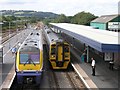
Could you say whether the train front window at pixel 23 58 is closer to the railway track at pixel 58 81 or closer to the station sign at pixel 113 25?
the railway track at pixel 58 81

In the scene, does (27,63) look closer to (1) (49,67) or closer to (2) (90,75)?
(2) (90,75)

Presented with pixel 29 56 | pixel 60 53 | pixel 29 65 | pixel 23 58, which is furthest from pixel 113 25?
pixel 29 65

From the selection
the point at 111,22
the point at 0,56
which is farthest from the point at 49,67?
the point at 111,22

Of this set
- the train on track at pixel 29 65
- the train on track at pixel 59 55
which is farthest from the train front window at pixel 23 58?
the train on track at pixel 59 55

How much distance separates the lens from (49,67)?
24.9 metres

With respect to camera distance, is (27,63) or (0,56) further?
(0,56)

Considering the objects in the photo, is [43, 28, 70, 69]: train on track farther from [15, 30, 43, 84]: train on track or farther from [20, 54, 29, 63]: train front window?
[20, 54, 29, 63]: train front window

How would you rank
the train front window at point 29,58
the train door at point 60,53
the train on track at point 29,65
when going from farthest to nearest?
the train door at point 60,53 → the train front window at point 29,58 → the train on track at point 29,65

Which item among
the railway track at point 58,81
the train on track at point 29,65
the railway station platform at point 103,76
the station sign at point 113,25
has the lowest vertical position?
the railway track at point 58,81

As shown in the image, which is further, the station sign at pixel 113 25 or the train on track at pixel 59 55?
the station sign at pixel 113 25

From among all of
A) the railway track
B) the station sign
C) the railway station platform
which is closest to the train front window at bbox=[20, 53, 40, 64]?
the railway track

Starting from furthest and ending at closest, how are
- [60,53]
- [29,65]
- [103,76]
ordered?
[60,53] < [103,76] < [29,65]

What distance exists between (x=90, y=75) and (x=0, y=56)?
28.7ft

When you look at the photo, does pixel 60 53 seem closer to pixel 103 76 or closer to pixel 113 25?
pixel 103 76
